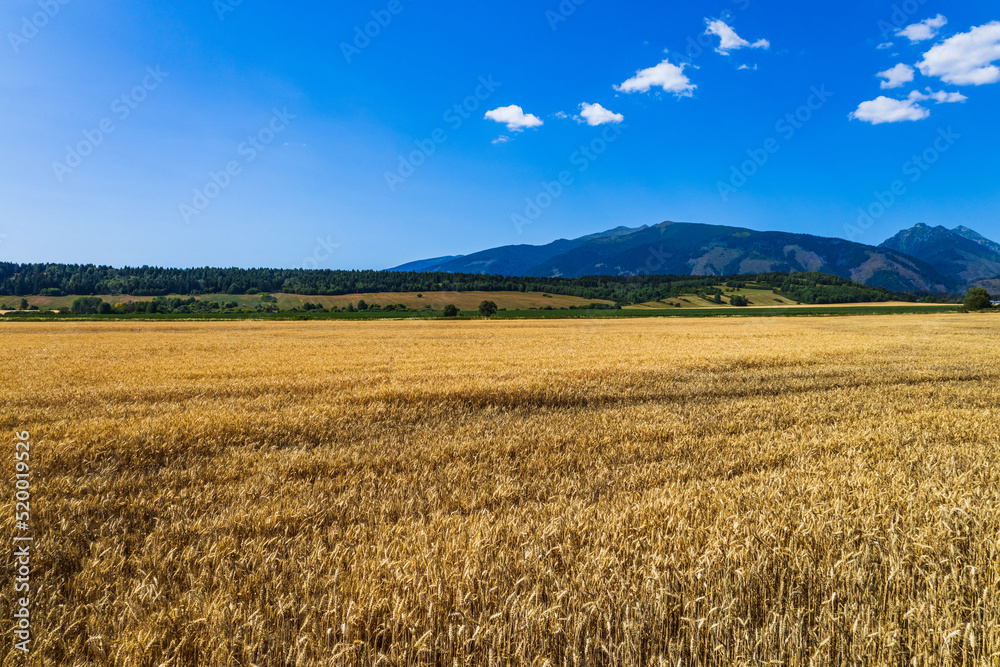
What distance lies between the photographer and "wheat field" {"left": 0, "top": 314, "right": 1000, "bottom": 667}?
9.32ft

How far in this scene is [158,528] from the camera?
4.36 metres

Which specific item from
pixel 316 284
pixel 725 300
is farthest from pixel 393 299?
pixel 725 300

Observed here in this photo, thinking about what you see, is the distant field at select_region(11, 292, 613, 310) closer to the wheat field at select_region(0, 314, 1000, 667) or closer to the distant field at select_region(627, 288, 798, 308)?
the distant field at select_region(627, 288, 798, 308)

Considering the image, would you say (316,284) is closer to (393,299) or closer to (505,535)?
(393,299)

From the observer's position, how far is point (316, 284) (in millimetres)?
150875

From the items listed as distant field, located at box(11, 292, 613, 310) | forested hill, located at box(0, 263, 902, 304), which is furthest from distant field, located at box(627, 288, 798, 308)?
distant field, located at box(11, 292, 613, 310)

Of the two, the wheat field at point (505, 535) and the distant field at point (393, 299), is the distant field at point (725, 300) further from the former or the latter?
the wheat field at point (505, 535)

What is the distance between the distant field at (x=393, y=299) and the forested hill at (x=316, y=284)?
6.13 metres

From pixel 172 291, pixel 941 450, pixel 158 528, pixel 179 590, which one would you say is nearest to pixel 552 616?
pixel 179 590

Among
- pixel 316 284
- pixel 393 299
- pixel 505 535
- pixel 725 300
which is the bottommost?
pixel 505 535

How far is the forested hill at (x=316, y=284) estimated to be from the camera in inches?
5443

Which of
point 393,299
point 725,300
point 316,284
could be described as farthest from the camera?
point 725,300

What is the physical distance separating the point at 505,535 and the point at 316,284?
15988cm

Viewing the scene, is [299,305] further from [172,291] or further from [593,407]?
[593,407]
